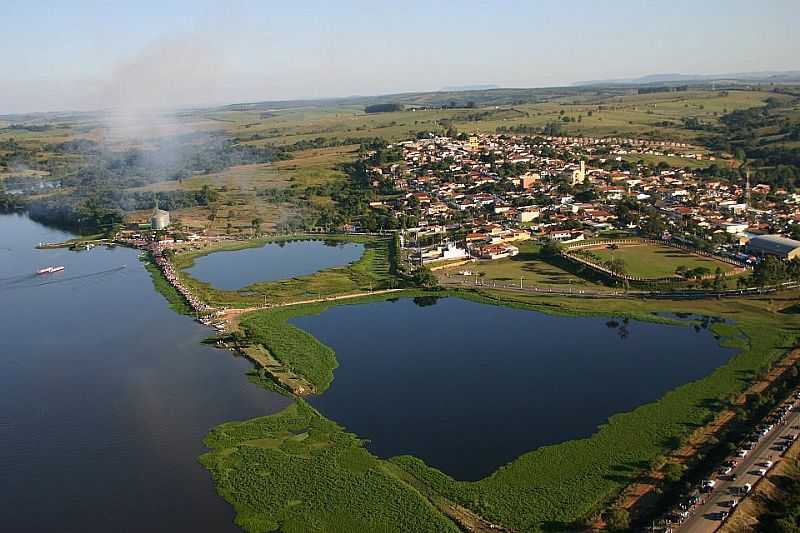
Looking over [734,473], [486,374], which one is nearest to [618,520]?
[734,473]

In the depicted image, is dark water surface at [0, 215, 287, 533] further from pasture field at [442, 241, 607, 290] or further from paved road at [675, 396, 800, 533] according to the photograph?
pasture field at [442, 241, 607, 290]

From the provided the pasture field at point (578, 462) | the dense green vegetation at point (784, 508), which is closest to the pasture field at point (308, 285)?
the pasture field at point (578, 462)

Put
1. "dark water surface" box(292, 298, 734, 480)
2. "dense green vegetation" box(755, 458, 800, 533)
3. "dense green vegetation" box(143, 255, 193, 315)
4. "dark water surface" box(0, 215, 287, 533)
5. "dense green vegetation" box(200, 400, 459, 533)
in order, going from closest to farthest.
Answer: "dense green vegetation" box(755, 458, 800, 533) → "dense green vegetation" box(200, 400, 459, 533) → "dark water surface" box(0, 215, 287, 533) → "dark water surface" box(292, 298, 734, 480) → "dense green vegetation" box(143, 255, 193, 315)

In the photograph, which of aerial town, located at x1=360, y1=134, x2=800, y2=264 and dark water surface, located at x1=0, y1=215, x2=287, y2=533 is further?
aerial town, located at x1=360, y1=134, x2=800, y2=264

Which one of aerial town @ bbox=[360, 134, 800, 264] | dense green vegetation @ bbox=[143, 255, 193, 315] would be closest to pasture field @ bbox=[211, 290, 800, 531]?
dense green vegetation @ bbox=[143, 255, 193, 315]

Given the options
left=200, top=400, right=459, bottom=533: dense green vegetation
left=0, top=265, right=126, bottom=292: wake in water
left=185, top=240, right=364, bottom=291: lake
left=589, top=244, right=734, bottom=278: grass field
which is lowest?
left=200, top=400, right=459, bottom=533: dense green vegetation

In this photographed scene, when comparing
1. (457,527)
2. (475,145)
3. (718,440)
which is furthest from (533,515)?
(475,145)
